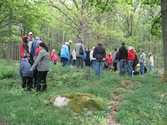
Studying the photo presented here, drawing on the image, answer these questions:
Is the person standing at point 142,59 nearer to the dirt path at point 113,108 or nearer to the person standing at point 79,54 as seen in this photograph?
the person standing at point 79,54

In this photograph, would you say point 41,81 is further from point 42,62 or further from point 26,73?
point 42,62

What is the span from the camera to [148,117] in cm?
548

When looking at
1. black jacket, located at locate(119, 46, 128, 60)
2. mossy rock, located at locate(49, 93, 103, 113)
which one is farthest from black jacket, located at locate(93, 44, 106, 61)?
mossy rock, located at locate(49, 93, 103, 113)

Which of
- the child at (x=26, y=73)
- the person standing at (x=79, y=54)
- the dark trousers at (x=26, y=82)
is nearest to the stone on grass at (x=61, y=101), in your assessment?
→ the child at (x=26, y=73)

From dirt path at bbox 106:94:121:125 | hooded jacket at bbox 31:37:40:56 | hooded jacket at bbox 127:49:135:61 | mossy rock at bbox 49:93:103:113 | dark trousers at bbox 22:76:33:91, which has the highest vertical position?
hooded jacket at bbox 31:37:40:56

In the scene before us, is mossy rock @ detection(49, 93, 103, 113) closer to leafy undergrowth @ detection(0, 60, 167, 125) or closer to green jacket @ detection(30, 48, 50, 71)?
leafy undergrowth @ detection(0, 60, 167, 125)

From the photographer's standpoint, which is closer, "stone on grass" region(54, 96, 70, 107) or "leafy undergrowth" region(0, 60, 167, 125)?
"leafy undergrowth" region(0, 60, 167, 125)

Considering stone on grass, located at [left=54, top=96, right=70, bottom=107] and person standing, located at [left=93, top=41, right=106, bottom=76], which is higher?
person standing, located at [left=93, top=41, right=106, bottom=76]

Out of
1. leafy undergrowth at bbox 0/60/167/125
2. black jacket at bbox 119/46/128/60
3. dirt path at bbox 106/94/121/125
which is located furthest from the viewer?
black jacket at bbox 119/46/128/60

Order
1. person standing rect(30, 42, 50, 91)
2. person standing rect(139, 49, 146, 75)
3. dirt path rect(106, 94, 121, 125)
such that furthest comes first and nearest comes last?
person standing rect(139, 49, 146, 75) → person standing rect(30, 42, 50, 91) → dirt path rect(106, 94, 121, 125)

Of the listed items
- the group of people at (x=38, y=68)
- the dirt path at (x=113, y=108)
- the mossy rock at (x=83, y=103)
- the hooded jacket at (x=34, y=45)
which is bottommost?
the dirt path at (x=113, y=108)

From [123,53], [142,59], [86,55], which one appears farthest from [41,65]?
[86,55]

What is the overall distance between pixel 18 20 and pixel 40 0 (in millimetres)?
2753

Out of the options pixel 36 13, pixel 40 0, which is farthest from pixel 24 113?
pixel 40 0
